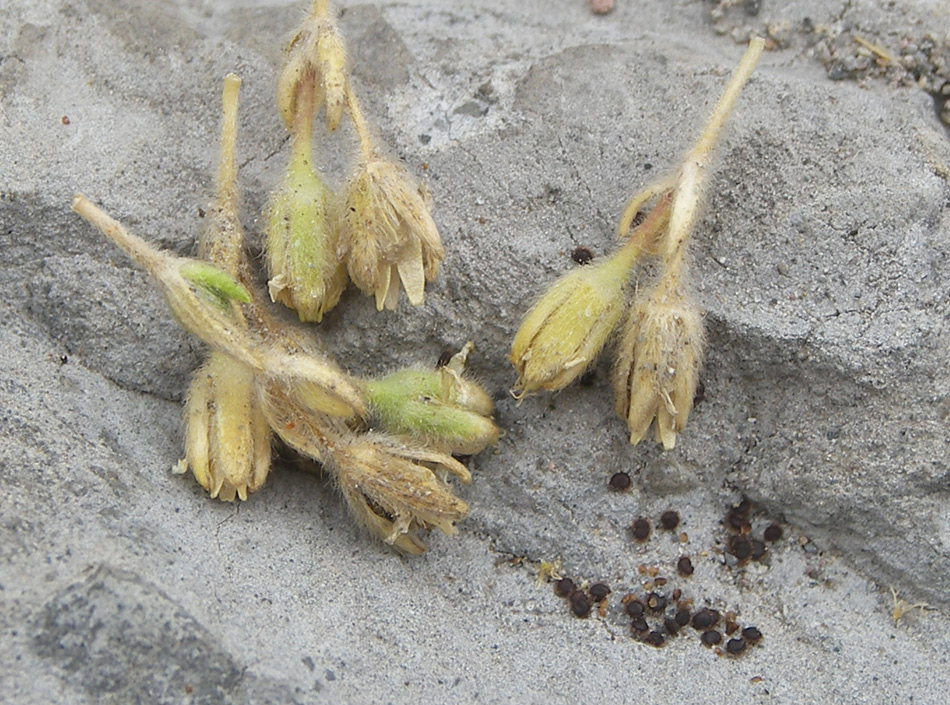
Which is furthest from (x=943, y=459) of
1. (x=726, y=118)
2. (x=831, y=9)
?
(x=831, y=9)

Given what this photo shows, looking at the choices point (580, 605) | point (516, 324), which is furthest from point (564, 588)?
point (516, 324)

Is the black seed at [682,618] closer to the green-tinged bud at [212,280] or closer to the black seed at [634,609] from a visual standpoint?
the black seed at [634,609]

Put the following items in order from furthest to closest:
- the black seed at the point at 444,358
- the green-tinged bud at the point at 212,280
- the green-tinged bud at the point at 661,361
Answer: the black seed at the point at 444,358, the green-tinged bud at the point at 661,361, the green-tinged bud at the point at 212,280

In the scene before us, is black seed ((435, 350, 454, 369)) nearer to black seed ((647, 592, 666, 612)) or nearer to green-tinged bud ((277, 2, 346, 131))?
green-tinged bud ((277, 2, 346, 131))

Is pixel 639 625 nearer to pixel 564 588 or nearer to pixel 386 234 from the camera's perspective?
pixel 564 588

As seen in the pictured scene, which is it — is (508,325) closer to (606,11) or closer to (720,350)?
(720,350)

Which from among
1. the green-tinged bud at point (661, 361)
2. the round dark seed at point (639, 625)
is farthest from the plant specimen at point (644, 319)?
the round dark seed at point (639, 625)
